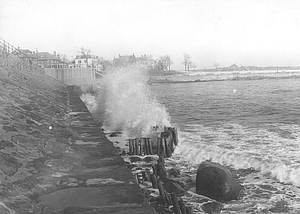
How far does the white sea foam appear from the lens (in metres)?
10.6

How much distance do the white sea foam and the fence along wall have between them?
32.4 metres

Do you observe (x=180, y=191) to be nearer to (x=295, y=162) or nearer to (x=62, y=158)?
(x=62, y=158)

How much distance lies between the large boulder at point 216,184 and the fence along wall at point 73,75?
40713 millimetres

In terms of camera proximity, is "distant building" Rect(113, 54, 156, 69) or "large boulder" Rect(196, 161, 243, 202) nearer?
"large boulder" Rect(196, 161, 243, 202)

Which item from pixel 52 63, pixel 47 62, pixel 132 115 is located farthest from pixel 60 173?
pixel 47 62

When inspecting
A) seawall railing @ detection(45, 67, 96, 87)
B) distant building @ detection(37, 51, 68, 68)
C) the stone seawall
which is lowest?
the stone seawall

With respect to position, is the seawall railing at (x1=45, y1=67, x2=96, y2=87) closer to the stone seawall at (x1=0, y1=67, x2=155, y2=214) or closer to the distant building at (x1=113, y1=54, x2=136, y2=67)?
the stone seawall at (x1=0, y1=67, x2=155, y2=214)

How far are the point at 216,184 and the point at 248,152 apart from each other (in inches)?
205

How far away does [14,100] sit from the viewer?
44.4 ft

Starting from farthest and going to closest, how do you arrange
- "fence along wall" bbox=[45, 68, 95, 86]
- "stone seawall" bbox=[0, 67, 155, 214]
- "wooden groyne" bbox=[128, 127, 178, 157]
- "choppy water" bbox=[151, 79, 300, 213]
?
"fence along wall" bbox=[45, 68, 95, 86], "wooden groyne" bbox=[128, 127, 178, 157], "choppy water" bbox=[151, 79, 300, 213], "stone seawall" bbox=[0, 67, 155, 214]

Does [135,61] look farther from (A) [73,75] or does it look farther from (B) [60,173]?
(B) [60,173]

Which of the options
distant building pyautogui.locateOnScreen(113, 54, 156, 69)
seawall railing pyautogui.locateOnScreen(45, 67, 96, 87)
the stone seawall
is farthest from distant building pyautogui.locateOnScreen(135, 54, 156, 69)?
the stone seawall

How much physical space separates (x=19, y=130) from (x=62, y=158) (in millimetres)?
2341

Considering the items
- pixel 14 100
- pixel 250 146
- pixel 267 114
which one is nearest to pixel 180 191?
pixel 250 146
